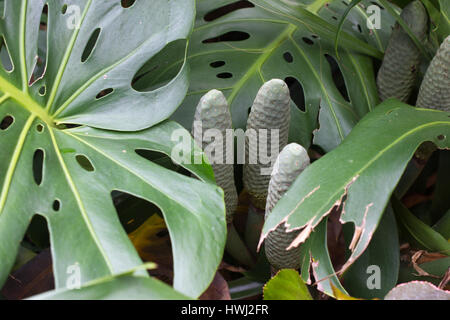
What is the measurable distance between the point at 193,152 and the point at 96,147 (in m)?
0.13

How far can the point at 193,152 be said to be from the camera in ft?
2.18

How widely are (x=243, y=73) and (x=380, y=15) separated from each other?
1.16 feet

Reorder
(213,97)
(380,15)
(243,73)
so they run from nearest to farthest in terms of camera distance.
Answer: (213,97) < (243,73) < (380,15)

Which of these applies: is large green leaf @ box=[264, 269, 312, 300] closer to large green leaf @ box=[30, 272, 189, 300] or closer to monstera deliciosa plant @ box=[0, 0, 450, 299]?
monstera deliciosa plant @ box=[0, 0, 450, 299]

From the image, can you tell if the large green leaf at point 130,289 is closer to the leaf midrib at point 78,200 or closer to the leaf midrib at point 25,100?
the leaf midrib at point 78,200

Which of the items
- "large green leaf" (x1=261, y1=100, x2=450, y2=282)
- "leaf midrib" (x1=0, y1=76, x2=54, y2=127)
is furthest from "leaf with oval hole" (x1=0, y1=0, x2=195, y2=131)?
"large green leaf" (x1=261, y1=100, x2=450, y2=282)

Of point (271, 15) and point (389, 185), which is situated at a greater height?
point (271, 15)

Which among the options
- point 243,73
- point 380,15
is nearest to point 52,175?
point 243,73

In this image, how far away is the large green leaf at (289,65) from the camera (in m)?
0.82

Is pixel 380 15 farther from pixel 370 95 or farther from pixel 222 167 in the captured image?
pixel 222 167

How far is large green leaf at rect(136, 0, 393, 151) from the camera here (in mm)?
819

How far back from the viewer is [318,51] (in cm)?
90
